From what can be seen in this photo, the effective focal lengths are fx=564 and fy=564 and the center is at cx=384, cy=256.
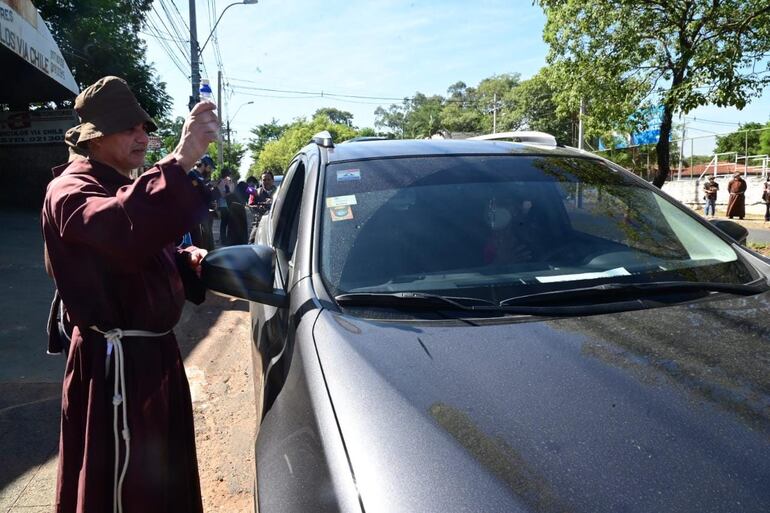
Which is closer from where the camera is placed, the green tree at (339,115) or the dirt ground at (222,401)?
the dirt ground at (222,401)

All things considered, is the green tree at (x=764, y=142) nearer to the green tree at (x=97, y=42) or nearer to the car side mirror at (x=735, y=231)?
the green tree at (x=97, y=42)

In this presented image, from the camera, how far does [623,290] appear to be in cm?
185

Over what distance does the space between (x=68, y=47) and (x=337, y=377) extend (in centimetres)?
2083

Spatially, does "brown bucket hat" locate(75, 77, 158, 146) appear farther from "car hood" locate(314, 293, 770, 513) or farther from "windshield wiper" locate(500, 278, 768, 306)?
"windshield wiper" locate(500, 278, 768, 306)

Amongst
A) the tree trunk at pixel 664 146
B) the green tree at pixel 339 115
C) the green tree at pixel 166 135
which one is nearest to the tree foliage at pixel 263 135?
the green tree at pixel 339 115

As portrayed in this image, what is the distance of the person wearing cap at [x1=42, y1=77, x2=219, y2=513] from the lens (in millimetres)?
1460

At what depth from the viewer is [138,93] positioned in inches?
784

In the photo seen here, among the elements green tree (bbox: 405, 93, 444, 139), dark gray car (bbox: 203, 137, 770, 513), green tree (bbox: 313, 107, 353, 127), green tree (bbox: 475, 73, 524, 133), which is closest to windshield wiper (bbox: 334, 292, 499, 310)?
dark gray car (bbox: 203, 137, 770, 513)

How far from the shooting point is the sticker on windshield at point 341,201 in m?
2.17

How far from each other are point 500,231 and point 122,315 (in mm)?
1385

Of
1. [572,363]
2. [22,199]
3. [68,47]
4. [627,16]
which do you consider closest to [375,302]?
[572,363]

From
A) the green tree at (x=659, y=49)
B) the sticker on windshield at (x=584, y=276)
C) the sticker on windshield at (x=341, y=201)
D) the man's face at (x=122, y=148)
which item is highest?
the green tree at (x=659, y=49)

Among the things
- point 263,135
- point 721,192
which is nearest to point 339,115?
point 263,135

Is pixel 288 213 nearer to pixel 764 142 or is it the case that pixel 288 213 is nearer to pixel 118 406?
pixel 118 406
